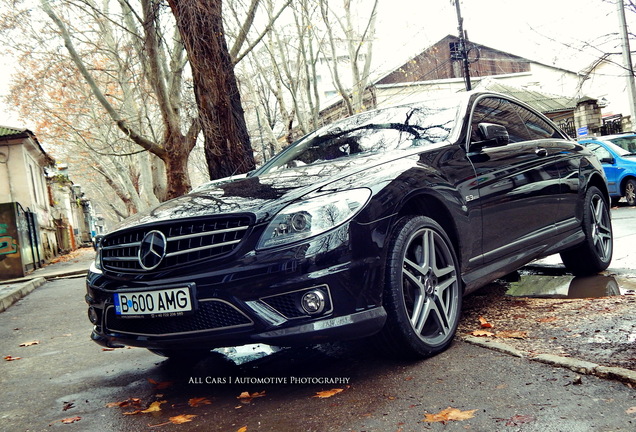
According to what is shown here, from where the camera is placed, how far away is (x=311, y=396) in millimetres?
3053

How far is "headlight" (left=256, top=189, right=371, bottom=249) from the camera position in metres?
2.96

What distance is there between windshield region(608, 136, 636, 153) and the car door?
423 inches

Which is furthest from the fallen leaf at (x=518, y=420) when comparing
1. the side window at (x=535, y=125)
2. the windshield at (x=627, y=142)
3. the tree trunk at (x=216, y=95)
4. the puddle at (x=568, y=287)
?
the windshield at (x=627, y=142)

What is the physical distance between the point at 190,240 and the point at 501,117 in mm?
2788

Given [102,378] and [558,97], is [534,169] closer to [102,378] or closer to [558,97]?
[102,378]

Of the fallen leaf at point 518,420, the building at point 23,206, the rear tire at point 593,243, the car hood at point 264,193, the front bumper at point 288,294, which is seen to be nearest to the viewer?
the fallen leaf at point 518,420

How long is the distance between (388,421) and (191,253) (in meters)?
1.29

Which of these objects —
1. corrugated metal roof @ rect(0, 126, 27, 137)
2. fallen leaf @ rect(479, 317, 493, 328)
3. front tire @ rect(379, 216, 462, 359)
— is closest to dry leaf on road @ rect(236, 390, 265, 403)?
front tire @ rect(379, 216, 462, 359)

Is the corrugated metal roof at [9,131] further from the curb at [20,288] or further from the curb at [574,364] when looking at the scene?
the curb at [574,364]

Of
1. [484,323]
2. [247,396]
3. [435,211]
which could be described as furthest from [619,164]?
[247,396]

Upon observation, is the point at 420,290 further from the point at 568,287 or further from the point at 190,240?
the point at 568,287

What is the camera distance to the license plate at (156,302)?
10.1 feet

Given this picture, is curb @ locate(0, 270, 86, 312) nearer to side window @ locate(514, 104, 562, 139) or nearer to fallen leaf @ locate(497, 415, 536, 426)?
side window @ locate(514, 104, 562, 139)

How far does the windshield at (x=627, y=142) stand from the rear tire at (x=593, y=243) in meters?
9.73
